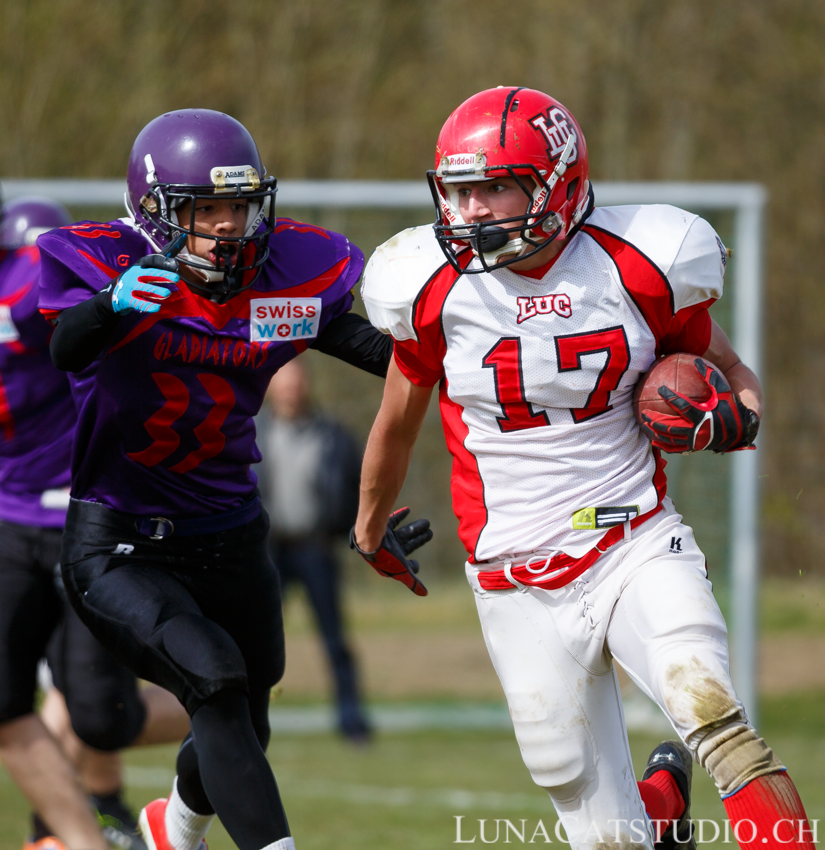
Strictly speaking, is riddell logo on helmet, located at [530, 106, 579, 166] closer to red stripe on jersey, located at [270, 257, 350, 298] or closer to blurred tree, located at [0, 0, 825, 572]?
red stripe on jersey, located at [270, 257, 350, 298]

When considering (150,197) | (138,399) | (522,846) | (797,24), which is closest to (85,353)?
(138,399)

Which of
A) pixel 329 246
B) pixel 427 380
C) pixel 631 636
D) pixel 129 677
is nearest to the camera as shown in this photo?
pixel 631 636

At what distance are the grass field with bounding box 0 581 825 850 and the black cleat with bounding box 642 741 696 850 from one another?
1.60 metres

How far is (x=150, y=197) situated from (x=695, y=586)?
169cm

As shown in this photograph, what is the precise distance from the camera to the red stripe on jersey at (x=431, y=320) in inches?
117

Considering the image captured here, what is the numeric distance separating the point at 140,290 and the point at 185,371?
0.38 meters

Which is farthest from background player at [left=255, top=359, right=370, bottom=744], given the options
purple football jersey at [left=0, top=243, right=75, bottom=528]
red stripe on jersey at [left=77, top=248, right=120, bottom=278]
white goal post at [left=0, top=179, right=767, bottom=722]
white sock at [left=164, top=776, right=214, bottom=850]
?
red stripe on jersey at [left=77, top=248, right=120, bottom=278]

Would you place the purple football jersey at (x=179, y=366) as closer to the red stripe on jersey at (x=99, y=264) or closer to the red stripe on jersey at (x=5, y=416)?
the red stripe on jersey at (x=99, y=264)

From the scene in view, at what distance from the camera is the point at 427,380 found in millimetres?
3115

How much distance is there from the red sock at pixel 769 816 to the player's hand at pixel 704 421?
2.50ft

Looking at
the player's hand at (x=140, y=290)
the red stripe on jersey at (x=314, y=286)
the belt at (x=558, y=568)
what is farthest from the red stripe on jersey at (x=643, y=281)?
the player's hand at (x=140, y=290)

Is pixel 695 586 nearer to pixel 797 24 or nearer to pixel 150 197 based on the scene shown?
pixel 150 197

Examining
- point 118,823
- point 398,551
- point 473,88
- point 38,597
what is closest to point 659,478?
point 398,551

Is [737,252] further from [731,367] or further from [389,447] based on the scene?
[389,447]
